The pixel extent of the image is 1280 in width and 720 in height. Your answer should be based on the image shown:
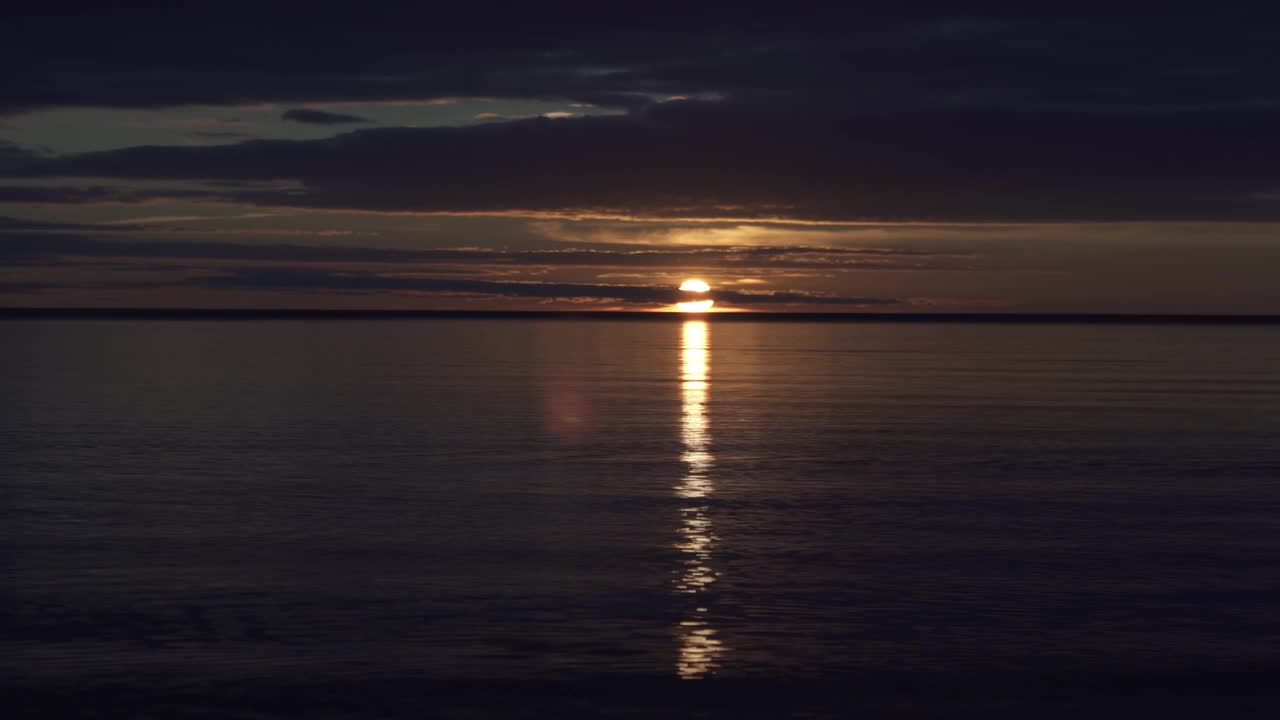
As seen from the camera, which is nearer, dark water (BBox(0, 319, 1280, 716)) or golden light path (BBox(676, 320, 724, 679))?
dark water (BBox(0, 319, 1280, 716))

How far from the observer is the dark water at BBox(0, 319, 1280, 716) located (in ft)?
50.5

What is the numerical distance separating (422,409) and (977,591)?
33.0 meters

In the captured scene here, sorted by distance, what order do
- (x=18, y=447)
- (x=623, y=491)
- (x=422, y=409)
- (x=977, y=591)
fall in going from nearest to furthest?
(x=977, y=591) → (x=623, y=491) → (x=18, y=447) → (x=422, y=409)

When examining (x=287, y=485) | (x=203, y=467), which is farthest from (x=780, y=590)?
(x=203, y=467)

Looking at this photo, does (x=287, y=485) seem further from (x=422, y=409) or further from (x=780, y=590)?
(x=422, y=409)

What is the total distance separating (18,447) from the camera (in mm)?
35906

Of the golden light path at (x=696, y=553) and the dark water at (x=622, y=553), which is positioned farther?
the golden light path at (x=696, y=553)

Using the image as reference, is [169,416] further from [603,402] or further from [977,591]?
[977,591]

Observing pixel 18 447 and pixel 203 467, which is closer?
pixel 203 467

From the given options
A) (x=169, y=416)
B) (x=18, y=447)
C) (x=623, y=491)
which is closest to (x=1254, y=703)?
(x=623, y=491)

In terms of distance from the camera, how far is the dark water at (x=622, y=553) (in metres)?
15.4

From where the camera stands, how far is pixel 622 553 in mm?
22094

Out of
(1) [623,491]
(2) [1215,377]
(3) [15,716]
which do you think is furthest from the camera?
(2) [1215,377]

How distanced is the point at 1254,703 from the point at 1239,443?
86.4 ft
